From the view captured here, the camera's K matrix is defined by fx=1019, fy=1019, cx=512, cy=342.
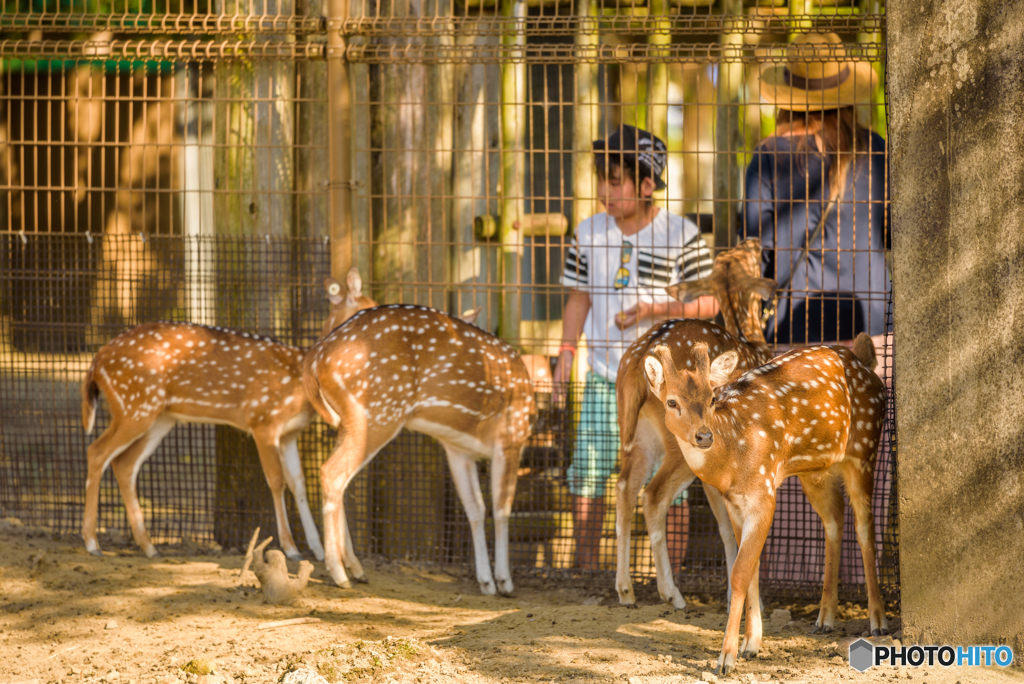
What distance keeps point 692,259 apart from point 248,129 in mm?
2847

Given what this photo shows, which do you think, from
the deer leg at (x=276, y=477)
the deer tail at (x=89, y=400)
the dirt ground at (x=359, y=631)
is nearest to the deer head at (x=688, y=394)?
the dirt ground at (x=359, y=631)

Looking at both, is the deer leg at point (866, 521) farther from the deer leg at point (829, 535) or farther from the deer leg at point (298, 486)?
the deer leg at point (298, 486)

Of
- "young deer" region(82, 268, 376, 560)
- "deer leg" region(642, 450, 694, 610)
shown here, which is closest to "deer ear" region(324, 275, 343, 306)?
"young deer" region(82, 268, 376, 560)

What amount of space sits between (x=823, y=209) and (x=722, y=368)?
199cm

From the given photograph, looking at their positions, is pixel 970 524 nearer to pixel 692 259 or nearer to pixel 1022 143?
pixel 1022 143

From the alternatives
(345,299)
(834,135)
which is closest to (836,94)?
(834,135)

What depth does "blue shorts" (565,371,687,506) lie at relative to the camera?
596 cm

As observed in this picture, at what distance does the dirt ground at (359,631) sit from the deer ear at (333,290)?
1.52 m

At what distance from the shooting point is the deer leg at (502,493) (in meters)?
5.75

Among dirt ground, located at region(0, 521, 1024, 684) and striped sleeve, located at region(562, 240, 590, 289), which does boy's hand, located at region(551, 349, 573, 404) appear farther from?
dirt ground, located at region(0, 521, 1024, 684)

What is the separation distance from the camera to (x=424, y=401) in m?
5.59

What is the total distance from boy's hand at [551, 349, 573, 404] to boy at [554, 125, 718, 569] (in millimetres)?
12

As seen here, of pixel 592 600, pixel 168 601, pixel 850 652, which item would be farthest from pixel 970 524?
pixel 168 601

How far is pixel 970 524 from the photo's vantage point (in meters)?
3.98
